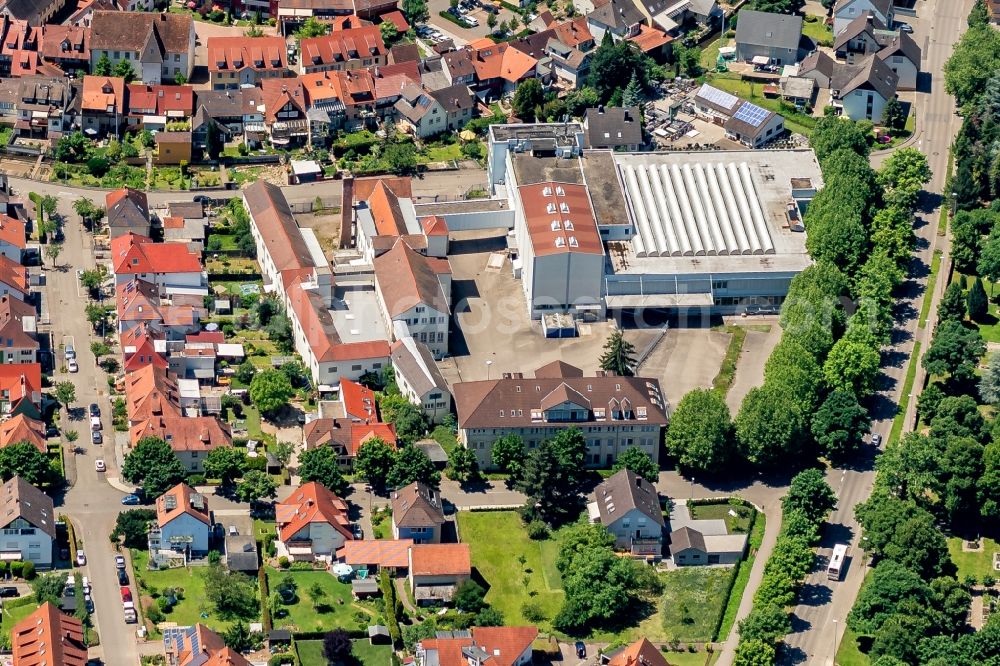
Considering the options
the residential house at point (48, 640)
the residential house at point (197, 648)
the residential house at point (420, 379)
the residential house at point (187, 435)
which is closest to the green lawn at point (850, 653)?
the residential house at point (420, 379)

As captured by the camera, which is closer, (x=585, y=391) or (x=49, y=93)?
(x=585, y=391)

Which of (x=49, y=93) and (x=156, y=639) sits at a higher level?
(x=49, y=93)

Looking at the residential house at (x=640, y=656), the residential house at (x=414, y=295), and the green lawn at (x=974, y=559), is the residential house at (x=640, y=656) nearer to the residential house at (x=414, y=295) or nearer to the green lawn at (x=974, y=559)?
the green lawn at (x=974, y=559)

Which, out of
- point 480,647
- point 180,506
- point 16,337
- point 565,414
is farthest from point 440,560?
point 16,337

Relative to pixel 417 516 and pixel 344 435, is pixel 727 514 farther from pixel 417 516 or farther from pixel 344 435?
pixel 344 435

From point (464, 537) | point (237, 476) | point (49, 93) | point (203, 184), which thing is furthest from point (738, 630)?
point (49, 93)

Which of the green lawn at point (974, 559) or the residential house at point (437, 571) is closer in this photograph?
the residential house at point (437, 571)

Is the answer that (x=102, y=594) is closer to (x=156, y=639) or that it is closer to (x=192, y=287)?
(x=156, y=639)
